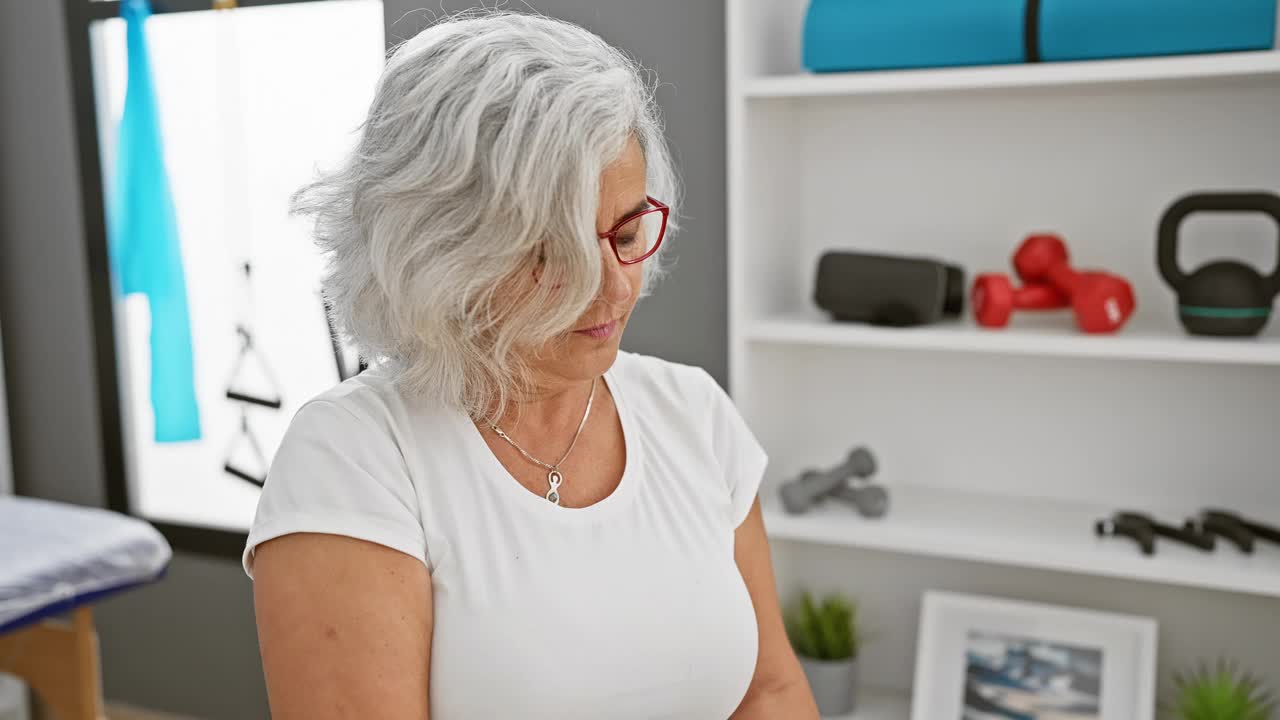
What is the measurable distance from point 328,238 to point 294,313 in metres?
1.64

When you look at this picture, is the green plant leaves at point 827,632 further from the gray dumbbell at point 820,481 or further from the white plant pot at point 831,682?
the gray dumbbell at point 820,481

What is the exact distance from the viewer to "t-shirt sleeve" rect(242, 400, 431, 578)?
994 millimetres

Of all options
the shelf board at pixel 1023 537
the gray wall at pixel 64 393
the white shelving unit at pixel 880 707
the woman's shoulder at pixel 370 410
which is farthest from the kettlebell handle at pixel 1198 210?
the gray wall at pixel 64 393

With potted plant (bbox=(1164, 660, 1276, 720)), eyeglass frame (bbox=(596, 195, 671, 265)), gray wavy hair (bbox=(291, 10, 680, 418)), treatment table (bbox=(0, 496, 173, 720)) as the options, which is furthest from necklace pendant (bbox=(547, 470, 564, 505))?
treatment table (bbox=(0, 496, 173, 720))

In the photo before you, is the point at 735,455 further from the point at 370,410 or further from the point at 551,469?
the point at 370,410

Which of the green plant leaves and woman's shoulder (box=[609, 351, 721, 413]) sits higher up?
woman's shoulder (box=[609, 351, 721, 413])

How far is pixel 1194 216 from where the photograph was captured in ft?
6.10

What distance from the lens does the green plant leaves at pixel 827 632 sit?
2014 mm

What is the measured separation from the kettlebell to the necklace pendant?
1064 mm

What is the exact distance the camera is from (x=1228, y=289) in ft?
5.42

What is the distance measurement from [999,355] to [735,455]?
0.92 meters

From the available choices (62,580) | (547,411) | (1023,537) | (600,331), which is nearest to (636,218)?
(600,331)

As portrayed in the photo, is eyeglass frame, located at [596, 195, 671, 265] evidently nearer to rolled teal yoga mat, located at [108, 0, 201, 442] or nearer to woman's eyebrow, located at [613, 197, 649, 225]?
woman's eyebrow, located at [613, 197, 649, 225]

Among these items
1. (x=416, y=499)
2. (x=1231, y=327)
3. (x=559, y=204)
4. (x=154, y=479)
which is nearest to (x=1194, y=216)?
(x=1231, y=327)
